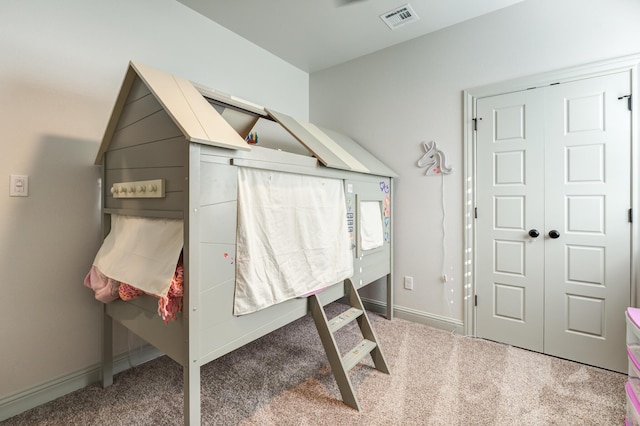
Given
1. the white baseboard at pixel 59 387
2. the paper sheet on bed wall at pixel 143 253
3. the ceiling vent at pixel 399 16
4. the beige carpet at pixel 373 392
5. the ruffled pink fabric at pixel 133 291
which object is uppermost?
the ceiling vent at pixel 399 16

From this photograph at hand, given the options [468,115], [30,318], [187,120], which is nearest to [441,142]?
[468,115]

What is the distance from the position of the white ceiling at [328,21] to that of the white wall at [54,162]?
678 mm

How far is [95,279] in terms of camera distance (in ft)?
5.24

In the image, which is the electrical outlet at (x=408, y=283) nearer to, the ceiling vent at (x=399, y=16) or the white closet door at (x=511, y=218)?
the white closet door at (x=511, y=218)

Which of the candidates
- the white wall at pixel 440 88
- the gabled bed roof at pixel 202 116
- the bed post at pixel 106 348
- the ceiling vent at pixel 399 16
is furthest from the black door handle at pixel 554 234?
the bed post at pixel 106 348

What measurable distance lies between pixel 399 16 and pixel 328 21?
22.8 inches

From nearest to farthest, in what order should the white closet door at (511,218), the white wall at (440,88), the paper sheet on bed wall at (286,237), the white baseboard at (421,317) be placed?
the paper sheet on bed wall at (286,237) → the white wall at (440,88) → the white closet door at (511,218) → the white baseboard at (421,317)

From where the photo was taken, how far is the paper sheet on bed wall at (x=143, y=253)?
4.05 ft

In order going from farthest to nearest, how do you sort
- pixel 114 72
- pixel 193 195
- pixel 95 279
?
pixel 114 72
pixel 95 279
pixel 193 195

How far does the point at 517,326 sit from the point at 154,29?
345cm

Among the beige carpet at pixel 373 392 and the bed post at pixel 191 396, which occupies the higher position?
the bed post at pixel 191 396

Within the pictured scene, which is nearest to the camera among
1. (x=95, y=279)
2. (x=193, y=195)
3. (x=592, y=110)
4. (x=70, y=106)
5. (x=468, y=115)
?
(x=193, y=195)

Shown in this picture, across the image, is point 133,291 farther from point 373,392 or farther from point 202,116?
point 373,392

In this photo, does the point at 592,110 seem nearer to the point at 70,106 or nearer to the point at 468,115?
the point at 468,115
